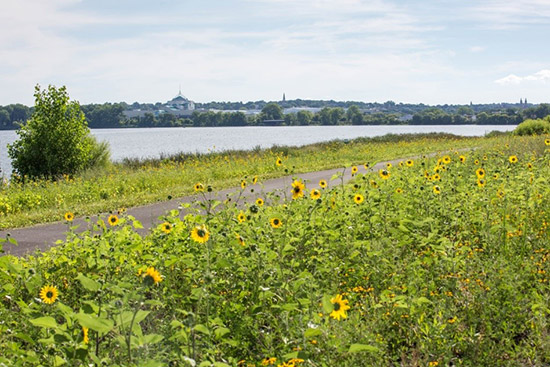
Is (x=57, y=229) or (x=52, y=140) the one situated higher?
(x=52, y=140)

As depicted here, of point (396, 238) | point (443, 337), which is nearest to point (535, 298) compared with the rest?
point (443, 337)

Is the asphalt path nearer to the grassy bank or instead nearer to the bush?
the grassy bank

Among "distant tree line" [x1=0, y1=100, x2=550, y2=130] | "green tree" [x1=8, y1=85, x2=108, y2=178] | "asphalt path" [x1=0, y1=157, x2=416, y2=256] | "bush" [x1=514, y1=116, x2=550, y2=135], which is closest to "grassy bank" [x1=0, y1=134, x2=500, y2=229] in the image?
"asphalt path" [x1=0, y1=157, x2=416, y2=256]

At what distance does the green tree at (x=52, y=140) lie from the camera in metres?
20.1

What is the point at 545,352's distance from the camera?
3.44 meters

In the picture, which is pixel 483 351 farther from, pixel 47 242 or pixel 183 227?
pixel 47 242

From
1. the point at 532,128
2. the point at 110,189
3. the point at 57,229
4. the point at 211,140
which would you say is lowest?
the point at 57,229

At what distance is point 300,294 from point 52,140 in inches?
722

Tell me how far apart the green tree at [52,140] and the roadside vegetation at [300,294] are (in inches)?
601

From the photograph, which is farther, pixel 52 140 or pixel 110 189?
pixel 52 140

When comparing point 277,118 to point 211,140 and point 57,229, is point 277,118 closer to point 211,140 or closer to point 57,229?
point 211,140

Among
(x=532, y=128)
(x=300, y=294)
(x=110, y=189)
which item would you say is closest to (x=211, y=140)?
(x=532, y=128)

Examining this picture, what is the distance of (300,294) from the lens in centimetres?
379

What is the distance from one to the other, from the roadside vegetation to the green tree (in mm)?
15261
